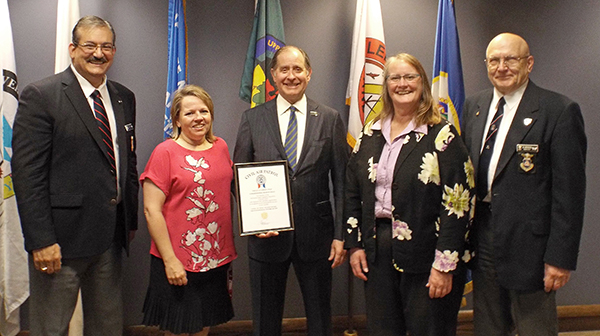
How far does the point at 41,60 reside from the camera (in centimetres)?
309

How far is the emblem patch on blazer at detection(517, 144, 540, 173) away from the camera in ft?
6.41

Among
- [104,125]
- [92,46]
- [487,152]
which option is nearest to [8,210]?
[104,125]

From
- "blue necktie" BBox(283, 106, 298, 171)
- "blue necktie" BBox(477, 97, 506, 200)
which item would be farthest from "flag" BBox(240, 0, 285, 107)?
"blue necktie" BBox(477, 97, 506, 200)

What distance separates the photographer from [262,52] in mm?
2906

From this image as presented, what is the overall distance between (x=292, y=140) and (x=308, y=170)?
187mm

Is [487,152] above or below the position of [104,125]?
below

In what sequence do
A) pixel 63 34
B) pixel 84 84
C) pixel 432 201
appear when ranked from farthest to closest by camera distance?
pixel 63 34, pixel 84 84, pixel 432 201

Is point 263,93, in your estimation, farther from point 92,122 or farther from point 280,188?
point 92,122

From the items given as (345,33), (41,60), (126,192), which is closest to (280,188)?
(126,192)

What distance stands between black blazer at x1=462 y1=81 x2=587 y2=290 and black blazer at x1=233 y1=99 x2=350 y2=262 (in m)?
0.80

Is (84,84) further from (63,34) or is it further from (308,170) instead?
(308,170)

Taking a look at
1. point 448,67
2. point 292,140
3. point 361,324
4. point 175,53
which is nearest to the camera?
point 292,140

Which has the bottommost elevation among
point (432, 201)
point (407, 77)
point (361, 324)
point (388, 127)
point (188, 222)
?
point (361, 324)

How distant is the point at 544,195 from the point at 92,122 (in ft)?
7.04
